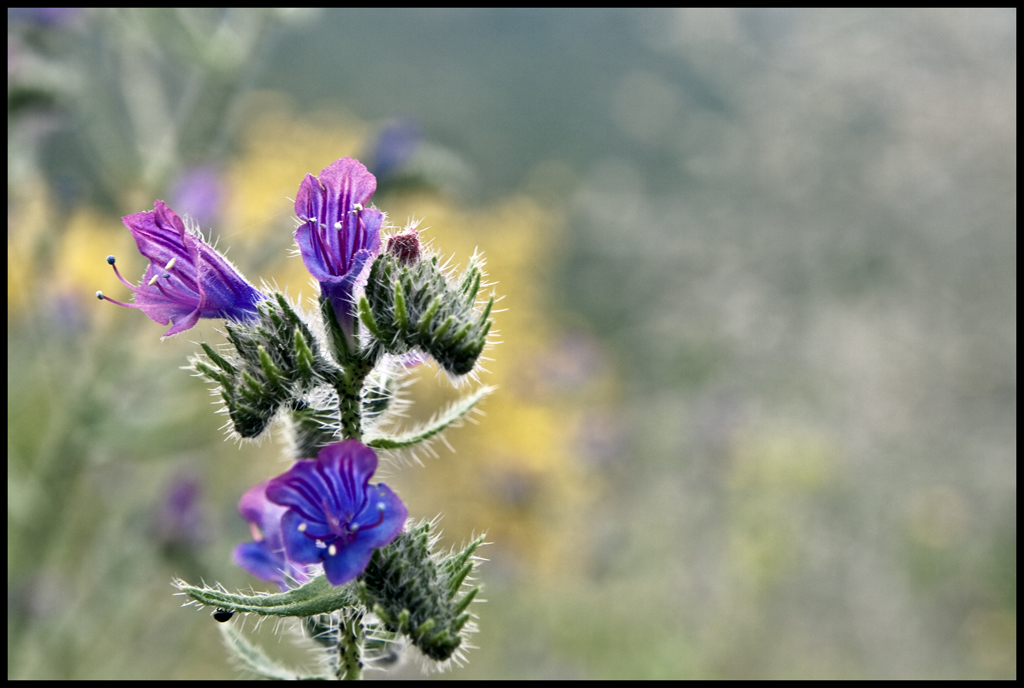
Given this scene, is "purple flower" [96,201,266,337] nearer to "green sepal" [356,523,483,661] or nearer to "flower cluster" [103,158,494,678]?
"flower cluster" [103,158,494,678]

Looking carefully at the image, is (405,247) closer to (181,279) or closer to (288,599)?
Result: (181,279)

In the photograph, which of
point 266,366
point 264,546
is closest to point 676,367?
point 264,546

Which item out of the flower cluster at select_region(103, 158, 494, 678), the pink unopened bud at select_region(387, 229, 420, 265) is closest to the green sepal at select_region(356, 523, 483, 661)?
the flower cluster at select_region(103, 158, 494, 678)

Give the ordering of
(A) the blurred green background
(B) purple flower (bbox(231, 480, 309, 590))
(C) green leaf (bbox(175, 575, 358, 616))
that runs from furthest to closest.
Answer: (A) the blurred green background, (B) purple flower (bbox(231, 480, 309, 590)), (C) green leaf (bbox(175, 575, 358, 616))

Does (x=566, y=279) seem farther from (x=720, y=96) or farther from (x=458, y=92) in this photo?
(x=458, y=92)

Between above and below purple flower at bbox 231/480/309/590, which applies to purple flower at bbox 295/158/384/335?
above

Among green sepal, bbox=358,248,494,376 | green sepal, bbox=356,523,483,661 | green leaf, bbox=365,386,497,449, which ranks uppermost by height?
green sepal, bbox=358,248,494,376

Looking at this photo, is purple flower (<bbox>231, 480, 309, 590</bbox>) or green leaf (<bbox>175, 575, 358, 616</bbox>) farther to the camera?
purple flower (<bbox>231, 480, 309, 590</bbox>)

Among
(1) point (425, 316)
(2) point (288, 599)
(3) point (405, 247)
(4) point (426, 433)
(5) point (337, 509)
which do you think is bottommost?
(2) point (288, 599)
